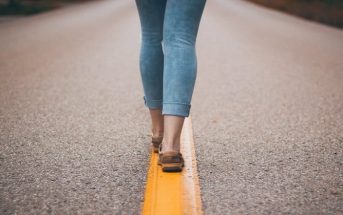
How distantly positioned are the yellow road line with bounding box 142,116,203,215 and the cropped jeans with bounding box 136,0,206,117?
311 millimetres

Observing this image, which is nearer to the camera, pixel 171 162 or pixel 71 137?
pixel 171 162

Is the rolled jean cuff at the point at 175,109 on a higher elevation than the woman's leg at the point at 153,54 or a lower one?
lower

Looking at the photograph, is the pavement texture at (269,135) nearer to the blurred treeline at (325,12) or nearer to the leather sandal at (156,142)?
the leather sandal at (156,142)

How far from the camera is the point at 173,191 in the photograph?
224 centimetres

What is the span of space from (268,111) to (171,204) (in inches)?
82.6

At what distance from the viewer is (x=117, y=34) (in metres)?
11.8

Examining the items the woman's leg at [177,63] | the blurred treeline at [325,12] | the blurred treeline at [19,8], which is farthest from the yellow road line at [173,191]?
the blurred treeline at [19,8]

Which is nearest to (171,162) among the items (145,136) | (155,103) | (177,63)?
(155,103)

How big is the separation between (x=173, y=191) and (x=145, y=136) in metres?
0.98

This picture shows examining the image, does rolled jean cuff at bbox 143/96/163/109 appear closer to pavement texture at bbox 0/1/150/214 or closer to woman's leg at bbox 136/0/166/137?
woman's leg at bbox 136/0/166/137

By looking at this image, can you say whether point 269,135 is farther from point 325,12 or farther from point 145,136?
point 325,12

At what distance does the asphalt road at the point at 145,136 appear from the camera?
84.7 inches

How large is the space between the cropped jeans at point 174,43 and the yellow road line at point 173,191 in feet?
1.02

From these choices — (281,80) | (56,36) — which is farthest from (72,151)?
(56,36)
